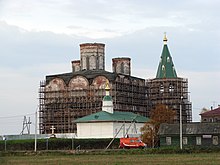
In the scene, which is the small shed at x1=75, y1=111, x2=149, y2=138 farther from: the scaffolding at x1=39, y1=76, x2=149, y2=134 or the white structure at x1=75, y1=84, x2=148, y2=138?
the scaffolding at x1=39, y1=76, x2=149, y2=134


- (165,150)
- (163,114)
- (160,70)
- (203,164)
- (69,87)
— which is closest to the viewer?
(203,164)

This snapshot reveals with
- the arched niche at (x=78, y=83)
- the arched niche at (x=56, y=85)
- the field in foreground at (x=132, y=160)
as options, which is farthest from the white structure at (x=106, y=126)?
the field in foreground at (x=132, y=160)

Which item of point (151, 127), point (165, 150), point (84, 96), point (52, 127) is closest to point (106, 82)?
point (84, 96)

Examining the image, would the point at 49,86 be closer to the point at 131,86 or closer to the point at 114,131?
the point at 131,86

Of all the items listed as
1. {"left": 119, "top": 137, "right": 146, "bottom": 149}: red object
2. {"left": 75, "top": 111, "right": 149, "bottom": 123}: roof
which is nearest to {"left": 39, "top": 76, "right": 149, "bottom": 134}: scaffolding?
{"left": 75, "top": 111, "right": 149, "bottom": 123}: roof

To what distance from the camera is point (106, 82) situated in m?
91.4

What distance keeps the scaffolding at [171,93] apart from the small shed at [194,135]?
1294 inches

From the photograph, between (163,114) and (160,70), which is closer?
(163,114)

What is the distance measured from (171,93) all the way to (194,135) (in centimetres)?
3584

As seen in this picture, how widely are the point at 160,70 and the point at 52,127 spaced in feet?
76.0

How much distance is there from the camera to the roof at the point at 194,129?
63.1 metres

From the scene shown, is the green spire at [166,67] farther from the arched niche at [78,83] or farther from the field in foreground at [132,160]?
the field in foreground at [132,160]

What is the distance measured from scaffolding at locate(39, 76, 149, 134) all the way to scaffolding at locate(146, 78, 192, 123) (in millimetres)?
5398

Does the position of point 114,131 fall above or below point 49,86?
below
